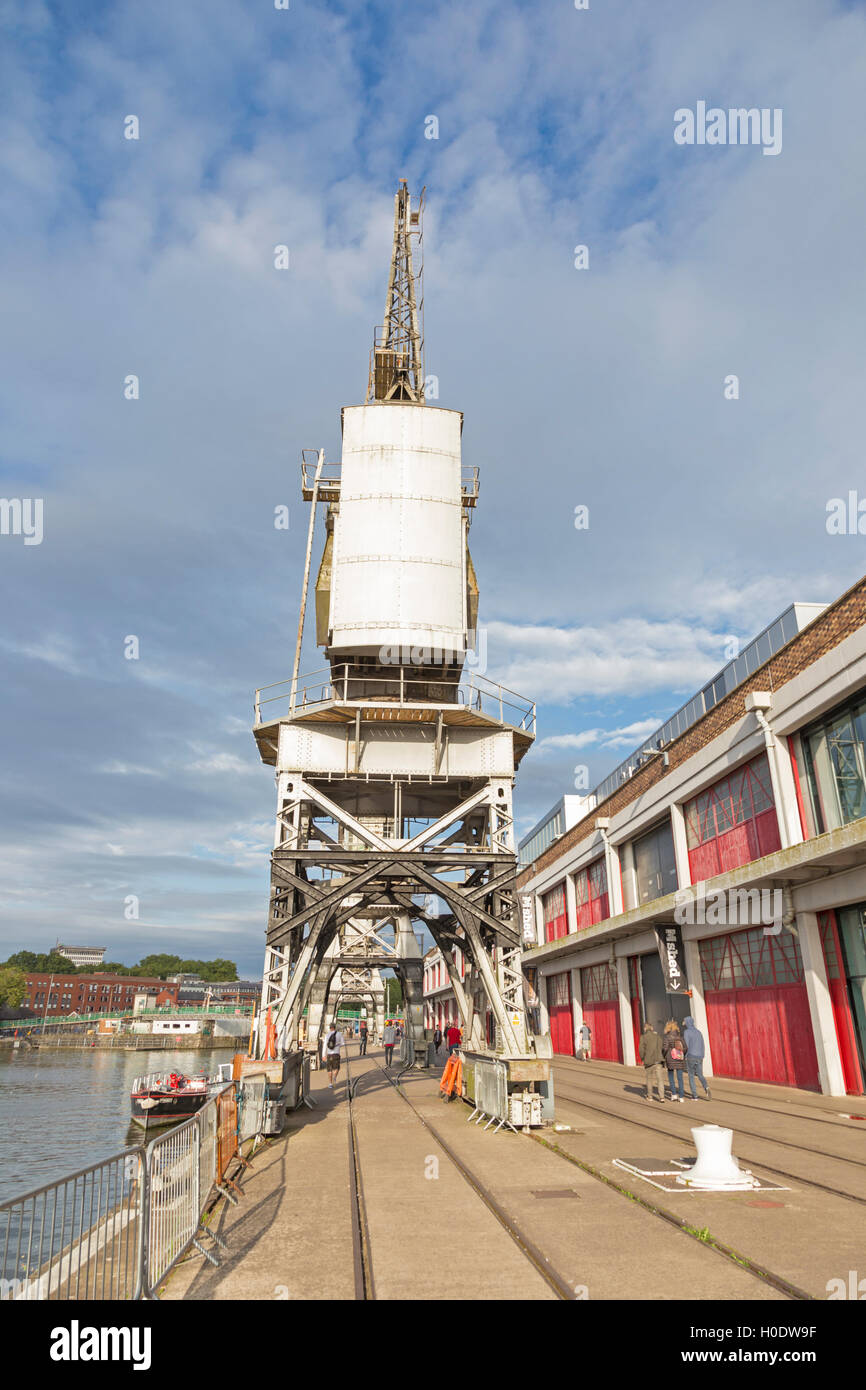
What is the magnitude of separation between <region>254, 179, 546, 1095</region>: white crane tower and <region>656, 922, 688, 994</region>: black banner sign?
23.9 ft

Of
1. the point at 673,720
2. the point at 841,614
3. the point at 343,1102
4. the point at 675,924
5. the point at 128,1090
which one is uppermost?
the point at 673,720

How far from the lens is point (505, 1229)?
830 cm

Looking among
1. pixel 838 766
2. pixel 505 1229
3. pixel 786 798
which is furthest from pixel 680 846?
pixel 505 1229

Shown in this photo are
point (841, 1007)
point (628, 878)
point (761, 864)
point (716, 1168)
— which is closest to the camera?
point (716, 1168)

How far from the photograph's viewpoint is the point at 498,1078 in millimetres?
16328

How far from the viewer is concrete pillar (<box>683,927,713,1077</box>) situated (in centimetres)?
2552

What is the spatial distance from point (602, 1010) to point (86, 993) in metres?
170

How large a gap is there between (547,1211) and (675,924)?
2024cm

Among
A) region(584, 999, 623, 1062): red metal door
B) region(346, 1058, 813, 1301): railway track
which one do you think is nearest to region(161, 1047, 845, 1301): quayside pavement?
region(346, 1058, 813, 1301): railway track

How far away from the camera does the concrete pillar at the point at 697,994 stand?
83.7ft

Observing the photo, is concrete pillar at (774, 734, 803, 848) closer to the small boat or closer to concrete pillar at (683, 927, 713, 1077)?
concrete pillar at (683, 927, 713, 1077)

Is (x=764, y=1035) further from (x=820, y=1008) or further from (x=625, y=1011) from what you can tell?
(x=625, y=1011)

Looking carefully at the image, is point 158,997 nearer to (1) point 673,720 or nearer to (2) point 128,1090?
(2) point 128,1090
